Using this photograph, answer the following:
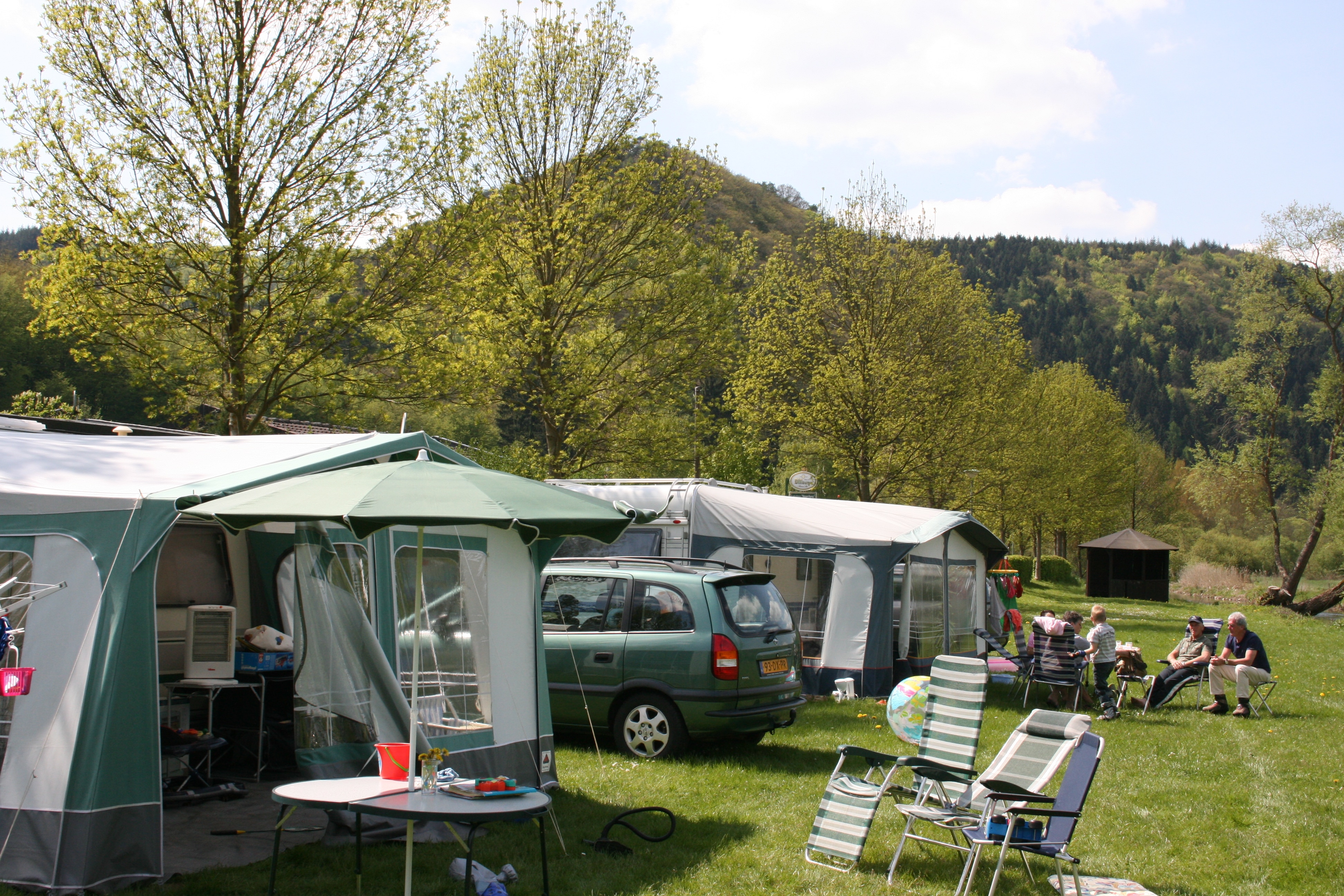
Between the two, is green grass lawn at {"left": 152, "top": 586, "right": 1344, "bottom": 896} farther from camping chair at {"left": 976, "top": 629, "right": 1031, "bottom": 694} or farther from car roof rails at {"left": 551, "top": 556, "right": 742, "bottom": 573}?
car roof rails at {"left": 551, "top": 556, "right": 742, "bottom": 573}

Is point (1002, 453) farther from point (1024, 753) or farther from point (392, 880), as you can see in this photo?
point (392, 880)

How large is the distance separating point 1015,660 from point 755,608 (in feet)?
18.0

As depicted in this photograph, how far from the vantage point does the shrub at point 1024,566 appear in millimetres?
43125

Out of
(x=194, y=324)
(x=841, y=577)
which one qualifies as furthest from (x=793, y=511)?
(x=194, y=324)

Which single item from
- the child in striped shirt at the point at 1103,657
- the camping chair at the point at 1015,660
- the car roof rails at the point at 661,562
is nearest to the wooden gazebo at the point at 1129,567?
the camping chair at the point at 1015,660

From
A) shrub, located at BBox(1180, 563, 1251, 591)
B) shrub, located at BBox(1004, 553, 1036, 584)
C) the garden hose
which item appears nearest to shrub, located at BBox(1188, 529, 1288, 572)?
shrub, located at BBox(1180, 563, 1251, 591)

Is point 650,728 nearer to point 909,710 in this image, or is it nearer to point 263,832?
point 909,710

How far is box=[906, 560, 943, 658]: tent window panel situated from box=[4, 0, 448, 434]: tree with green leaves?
7934mm

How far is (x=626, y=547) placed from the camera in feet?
45.0

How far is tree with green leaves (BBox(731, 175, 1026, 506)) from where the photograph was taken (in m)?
22.6

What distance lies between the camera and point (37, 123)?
1221 cm

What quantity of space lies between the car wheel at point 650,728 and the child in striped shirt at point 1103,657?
5.73m

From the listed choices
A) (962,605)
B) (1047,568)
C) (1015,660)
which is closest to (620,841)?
(1015,660)

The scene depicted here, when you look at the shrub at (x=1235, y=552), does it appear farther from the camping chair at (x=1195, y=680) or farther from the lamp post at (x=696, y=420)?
the camping chair at (x=1195, y=680)
